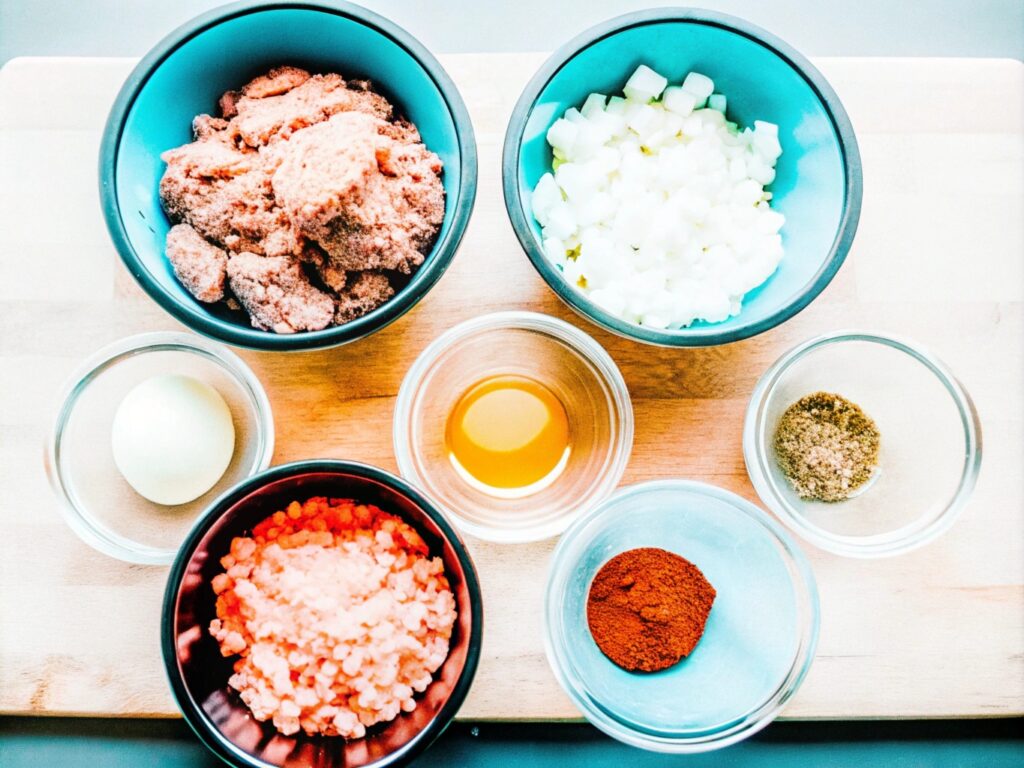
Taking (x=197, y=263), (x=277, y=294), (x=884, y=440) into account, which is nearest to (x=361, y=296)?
(x=277, y=294)

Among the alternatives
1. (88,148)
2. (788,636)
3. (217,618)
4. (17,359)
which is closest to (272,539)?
(217,618)

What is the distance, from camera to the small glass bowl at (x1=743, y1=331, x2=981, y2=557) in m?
1.19

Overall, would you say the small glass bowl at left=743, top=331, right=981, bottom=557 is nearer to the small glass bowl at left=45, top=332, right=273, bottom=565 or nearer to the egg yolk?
the egg yolk

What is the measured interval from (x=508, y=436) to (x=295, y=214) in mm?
472

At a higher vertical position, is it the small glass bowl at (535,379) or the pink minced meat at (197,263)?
the pink minced meat at (197,263)

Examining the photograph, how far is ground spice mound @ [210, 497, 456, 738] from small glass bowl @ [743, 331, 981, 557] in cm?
53

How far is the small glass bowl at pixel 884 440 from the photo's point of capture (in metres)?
1.19

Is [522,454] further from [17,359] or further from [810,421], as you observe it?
[17,359]

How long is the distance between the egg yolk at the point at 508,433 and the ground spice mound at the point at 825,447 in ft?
1.10

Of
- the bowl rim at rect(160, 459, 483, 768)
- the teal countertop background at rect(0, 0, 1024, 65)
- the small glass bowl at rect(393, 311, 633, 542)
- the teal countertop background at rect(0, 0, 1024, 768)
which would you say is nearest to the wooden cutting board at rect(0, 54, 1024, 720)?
the small glass bowl at rect(393, 311, 633, 542)

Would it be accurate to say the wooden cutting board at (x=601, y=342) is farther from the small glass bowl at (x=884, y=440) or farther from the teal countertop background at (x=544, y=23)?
the teal countertop background at (x=544, y=23)

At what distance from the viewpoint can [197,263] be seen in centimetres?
101

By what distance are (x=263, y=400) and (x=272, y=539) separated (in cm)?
20

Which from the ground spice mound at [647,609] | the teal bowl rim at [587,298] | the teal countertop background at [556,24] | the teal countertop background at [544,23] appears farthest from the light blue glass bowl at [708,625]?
the teal countertop background at [544,23]
